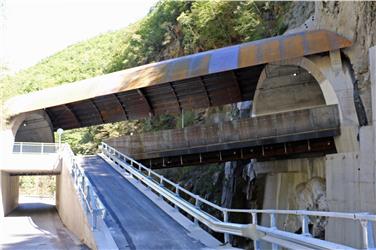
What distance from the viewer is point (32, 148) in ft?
98.3

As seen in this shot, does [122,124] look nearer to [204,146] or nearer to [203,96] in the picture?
[203,96]

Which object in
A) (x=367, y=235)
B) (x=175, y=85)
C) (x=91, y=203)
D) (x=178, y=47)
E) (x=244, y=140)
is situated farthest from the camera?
(x=178, y=47)

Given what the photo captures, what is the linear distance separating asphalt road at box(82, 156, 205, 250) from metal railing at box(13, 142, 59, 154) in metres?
10.1

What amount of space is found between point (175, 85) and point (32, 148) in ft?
36.6

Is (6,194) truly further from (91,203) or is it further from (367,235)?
(367,235)

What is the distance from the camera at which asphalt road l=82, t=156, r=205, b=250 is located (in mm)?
10914

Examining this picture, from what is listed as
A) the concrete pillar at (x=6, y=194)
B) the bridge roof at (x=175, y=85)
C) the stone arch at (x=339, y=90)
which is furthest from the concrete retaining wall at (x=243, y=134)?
the concrete pillar at (x=6, y=194)

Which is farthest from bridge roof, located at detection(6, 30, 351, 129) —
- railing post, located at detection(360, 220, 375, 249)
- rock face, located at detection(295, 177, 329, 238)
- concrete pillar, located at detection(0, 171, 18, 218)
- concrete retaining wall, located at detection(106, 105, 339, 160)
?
railing post, located at detection(360, 220, 375, 249)

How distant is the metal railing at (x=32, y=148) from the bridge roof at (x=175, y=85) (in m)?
3.87

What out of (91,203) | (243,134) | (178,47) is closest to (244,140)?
(243,134)

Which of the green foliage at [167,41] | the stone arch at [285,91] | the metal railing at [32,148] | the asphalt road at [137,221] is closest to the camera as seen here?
the asphalt road at [137,221]

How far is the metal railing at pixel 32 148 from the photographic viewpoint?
2977 cm

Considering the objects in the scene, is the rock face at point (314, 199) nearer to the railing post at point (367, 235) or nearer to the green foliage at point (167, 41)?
the green foliage at point (167, 41)

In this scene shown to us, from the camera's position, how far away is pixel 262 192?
100 ft
